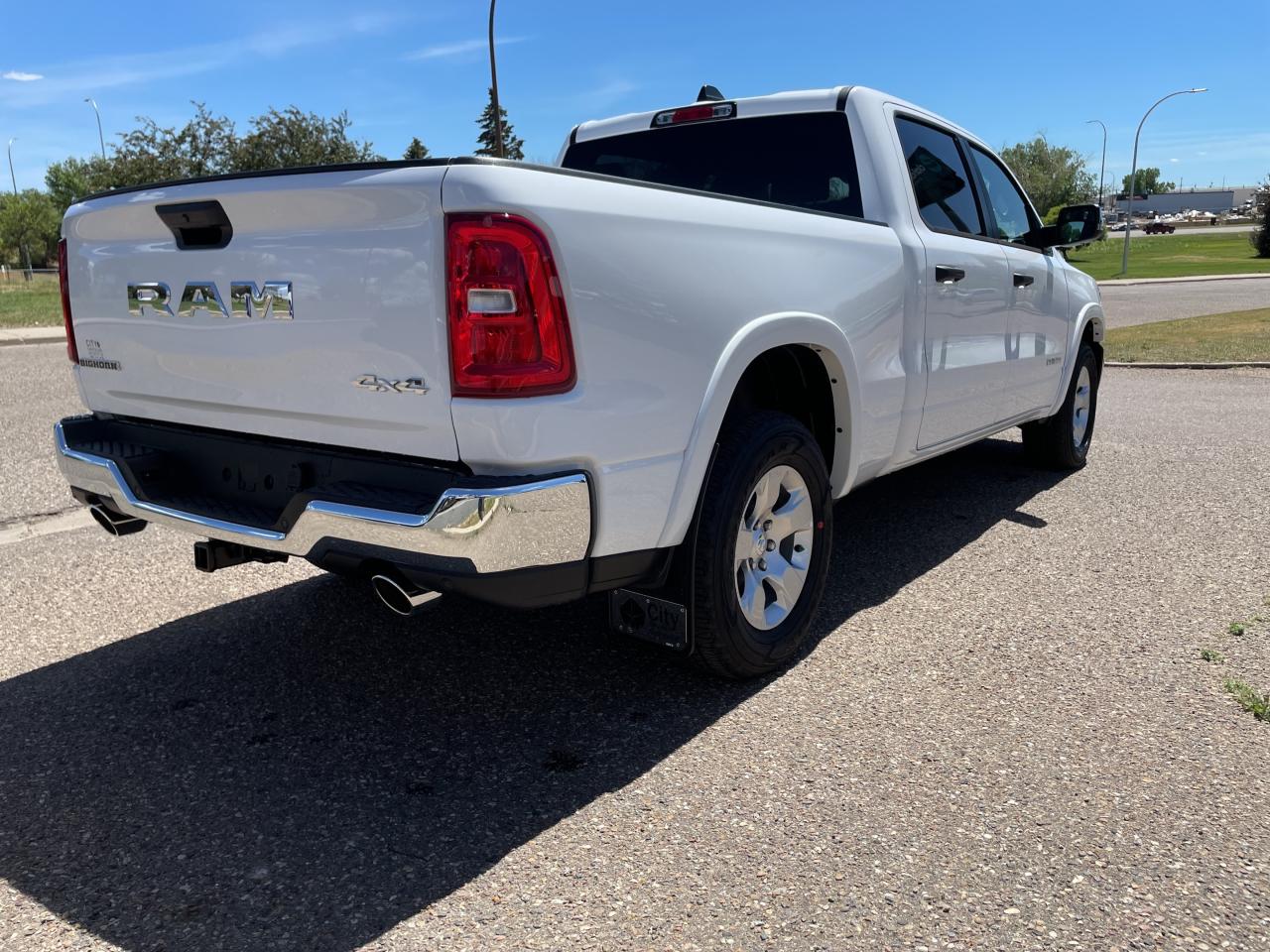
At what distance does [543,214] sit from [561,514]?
715mm

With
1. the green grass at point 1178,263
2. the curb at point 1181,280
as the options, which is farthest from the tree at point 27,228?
the curb at point 1181,280

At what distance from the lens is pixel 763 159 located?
168 inches

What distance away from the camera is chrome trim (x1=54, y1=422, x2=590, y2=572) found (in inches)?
91.6

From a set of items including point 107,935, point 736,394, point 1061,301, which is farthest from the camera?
point 1061,301

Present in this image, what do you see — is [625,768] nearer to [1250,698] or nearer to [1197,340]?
[1250,698]

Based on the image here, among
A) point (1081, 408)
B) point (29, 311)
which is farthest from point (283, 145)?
point (1081, 408)

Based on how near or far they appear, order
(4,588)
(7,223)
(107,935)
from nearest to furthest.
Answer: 1. (107,935)
2. (4,588)
3. (7,223)

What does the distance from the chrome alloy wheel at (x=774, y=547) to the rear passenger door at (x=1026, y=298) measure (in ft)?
7.02

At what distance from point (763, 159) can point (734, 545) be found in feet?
6.50

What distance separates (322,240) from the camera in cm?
253

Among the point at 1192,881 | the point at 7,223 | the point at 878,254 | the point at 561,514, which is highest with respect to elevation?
the point at 7,223

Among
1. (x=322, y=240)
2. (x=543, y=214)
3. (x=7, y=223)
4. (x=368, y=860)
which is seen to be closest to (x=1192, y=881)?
(x=368, y=860)

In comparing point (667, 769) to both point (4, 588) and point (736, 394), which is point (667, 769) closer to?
point (736, 394)

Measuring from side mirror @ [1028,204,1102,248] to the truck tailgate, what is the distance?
412 centimetres
